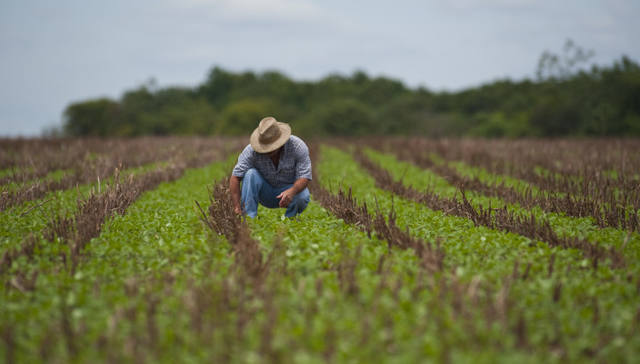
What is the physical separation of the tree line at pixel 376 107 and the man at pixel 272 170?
1495 inches

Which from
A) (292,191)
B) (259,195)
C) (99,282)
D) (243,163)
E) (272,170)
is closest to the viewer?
(99,282)

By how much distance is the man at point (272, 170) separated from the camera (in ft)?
19.9

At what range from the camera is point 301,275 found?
168 inches

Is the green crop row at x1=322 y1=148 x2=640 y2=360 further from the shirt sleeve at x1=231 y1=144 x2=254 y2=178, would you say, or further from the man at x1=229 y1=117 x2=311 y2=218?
the shirt sleeve at x1=231 y1=144 x2=254 y2=178

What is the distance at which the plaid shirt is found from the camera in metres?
6.31

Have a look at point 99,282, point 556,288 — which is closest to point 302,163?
point 99,282

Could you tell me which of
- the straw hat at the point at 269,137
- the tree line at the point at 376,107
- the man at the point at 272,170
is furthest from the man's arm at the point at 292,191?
the tree line at the point at 376,107

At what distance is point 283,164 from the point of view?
6.45m

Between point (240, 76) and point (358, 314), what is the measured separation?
95.6 m

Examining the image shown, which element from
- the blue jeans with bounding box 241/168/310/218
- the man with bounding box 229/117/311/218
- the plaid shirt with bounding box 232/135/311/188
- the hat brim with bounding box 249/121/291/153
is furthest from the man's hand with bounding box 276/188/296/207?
the hat brim with bounding box 249/121/291/153

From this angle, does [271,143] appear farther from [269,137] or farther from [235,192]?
[235,192]

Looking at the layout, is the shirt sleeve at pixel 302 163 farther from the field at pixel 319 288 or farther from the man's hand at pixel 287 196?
the field at pixel 319 288

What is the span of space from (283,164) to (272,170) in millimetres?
203

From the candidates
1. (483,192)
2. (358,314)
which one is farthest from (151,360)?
(483,192)
